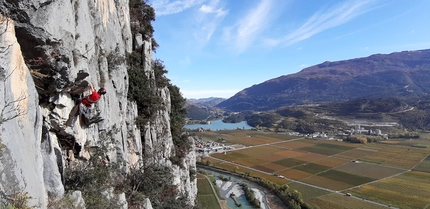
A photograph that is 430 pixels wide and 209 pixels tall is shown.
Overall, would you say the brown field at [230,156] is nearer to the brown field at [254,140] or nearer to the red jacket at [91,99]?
the brown field at [254,140]

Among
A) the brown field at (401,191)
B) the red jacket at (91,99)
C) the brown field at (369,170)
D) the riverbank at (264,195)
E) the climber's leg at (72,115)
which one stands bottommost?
the brown field at (401,191)

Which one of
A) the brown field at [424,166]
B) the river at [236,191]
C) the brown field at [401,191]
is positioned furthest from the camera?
the brown field at [424,166]

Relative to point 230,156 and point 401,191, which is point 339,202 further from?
point 230,156

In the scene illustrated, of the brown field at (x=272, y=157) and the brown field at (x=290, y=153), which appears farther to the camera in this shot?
the brown field at (x=290, y=153)

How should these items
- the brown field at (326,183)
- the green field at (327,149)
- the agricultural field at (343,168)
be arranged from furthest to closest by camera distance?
1. the green field at (327,149)
2. the brown field at (326,183)
3. the agricultural field at (343,168)

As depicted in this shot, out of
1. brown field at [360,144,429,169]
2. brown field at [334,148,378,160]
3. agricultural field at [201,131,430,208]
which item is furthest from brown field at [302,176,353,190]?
brown field at [334,148,378,160]

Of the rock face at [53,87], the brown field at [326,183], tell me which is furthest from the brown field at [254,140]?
the rock face at [53,87]
